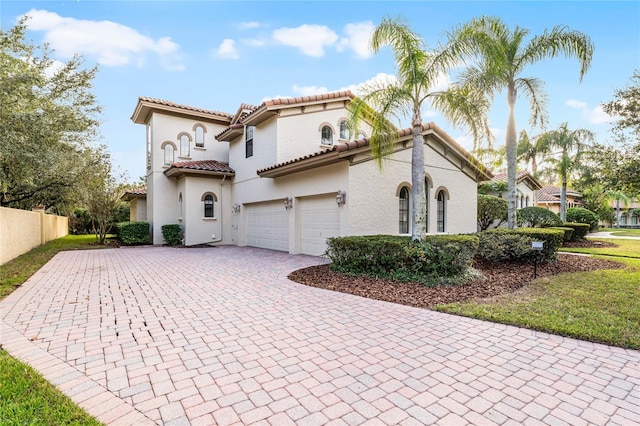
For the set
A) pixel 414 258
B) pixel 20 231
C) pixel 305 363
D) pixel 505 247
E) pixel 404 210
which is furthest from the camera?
pixel 20 231

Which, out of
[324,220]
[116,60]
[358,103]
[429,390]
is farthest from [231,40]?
[429,390]

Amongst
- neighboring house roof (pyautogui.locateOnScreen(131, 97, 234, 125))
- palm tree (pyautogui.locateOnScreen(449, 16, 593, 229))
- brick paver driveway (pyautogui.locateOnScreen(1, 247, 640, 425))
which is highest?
neighboring house roof (pyautogui.locateOnScreen(131, 97, 234, 125))

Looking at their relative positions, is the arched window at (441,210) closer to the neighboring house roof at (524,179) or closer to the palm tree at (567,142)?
the palm tree at (567,142)

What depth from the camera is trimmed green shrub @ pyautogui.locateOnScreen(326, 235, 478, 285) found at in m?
8.02

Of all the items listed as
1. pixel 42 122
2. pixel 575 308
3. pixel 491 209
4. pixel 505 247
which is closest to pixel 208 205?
pixel 42 122

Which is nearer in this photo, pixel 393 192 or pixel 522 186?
pixel 393 192

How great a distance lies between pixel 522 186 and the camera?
1061 inches

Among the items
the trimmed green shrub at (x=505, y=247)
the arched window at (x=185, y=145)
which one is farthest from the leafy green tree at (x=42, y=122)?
the trimmed green shrub at (x=505, y=247)

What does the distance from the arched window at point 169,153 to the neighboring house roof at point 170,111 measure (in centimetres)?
187

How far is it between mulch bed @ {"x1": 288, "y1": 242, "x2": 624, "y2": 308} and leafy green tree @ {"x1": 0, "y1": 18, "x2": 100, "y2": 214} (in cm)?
1021

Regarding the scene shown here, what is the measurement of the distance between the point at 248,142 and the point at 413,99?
1046 cm

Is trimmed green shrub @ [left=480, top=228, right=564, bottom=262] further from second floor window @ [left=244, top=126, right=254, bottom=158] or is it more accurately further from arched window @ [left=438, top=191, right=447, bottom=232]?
second floor window @ [left=244, top=126, right=254, bottom=158]

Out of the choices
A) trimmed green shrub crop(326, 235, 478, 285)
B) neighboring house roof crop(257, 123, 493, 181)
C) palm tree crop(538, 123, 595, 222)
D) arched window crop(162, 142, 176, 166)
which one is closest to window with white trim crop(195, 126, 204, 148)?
arched window crop(162, 142, 176, 166)

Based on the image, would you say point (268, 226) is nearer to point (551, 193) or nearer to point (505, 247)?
point (505, 247)
